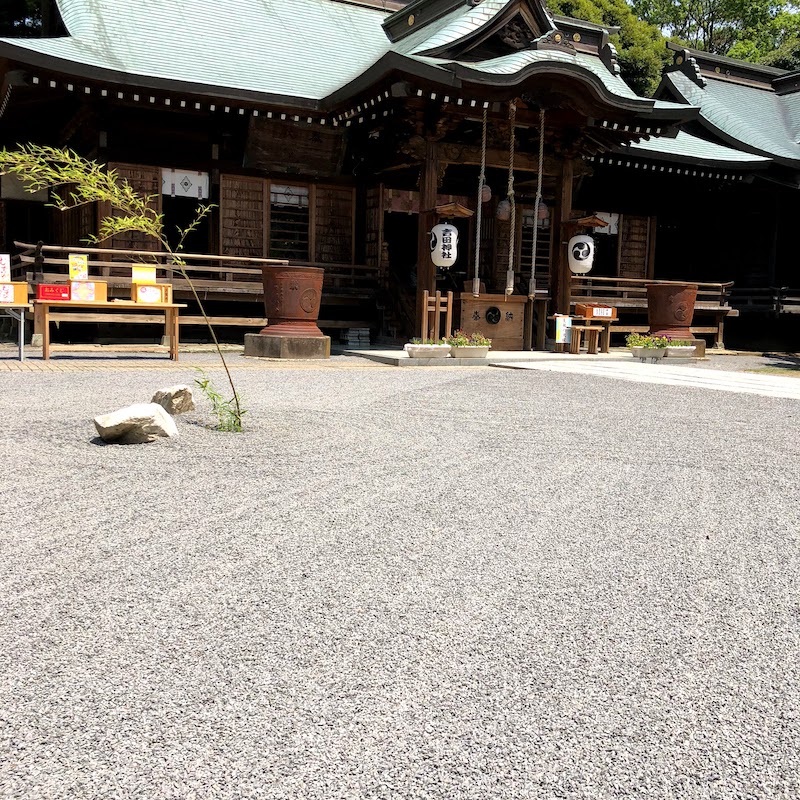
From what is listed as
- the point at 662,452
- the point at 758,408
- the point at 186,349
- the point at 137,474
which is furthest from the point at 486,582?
the point at 186,349

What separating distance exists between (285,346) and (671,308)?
7251mm

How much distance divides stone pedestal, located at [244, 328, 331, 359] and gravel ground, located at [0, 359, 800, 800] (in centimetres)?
665

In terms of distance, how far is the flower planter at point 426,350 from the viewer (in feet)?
40.1

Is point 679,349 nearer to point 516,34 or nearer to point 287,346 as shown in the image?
point 516,34

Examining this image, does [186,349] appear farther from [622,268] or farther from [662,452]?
[622,268]

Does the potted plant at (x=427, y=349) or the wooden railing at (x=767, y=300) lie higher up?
the wooden railing at (x=767, y=300)

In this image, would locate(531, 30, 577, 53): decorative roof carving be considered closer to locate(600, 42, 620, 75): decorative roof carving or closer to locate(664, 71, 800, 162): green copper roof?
locate(600, 42, 620, 75): decorative roof carving

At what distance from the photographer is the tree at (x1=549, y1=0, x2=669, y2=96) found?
90.4ft

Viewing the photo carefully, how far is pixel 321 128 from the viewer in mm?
15781

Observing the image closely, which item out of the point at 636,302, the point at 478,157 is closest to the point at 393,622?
the point at 478,157

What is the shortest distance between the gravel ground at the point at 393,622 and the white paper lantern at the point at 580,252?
1011 centimetres

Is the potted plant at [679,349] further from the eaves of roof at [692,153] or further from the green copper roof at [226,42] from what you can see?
the green copper roof at [226,42]

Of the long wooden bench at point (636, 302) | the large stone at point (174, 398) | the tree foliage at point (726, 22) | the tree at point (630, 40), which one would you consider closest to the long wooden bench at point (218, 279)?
the long wooden bench at point (636, 302)

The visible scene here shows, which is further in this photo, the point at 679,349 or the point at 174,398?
the point at 679,349
